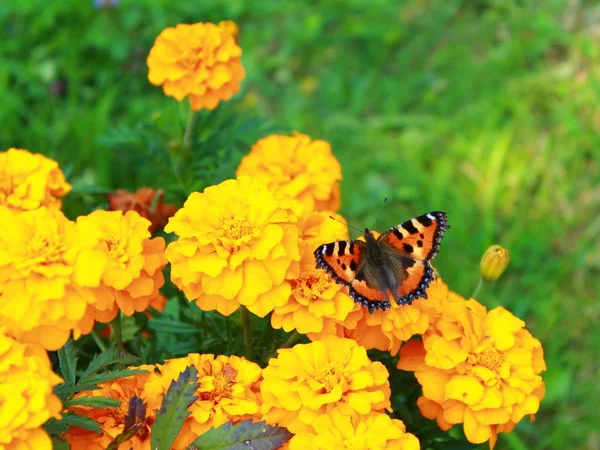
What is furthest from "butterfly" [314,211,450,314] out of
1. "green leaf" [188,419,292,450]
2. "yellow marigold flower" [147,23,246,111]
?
"yellow marigold flower" [147,23,246,111]

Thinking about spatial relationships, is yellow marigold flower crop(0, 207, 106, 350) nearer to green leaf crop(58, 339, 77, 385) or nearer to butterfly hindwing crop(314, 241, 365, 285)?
green leaf crop(58, 339, 77, 385)

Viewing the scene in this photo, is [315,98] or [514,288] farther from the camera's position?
[315,98]

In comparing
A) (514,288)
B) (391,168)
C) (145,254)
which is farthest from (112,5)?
(145,254)

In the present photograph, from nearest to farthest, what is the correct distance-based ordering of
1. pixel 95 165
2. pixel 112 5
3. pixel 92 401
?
Result: pixel 92 401 < pixel 95 165 < pixel 112 5

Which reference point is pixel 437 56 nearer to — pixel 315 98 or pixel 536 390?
pixel 315 98

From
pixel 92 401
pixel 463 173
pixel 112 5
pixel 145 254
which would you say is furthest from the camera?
pixel 112 5

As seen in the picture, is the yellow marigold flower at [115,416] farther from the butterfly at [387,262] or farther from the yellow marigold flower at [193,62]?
the yellow marigold flower at [193,62]

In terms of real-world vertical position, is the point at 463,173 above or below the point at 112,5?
below
